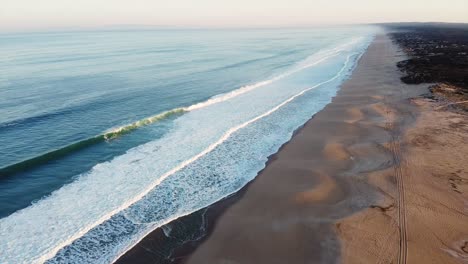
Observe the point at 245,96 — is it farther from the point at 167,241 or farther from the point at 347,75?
the point at 167,241

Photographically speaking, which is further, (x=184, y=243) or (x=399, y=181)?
(x=399, y=181)

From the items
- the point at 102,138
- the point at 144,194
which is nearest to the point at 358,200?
the point at 144,194

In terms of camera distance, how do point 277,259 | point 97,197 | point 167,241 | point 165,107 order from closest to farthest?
point 277,259
point 167,241
point 97,197
point 165,107

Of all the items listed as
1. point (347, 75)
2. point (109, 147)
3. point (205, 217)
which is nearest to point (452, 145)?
point (205, 217)

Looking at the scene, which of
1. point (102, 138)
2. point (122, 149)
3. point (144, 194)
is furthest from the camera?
point (102, 138)

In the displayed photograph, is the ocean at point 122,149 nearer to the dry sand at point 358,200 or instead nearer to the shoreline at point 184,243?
the shoreline at point 184,243

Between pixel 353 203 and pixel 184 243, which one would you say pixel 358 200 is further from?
pixel 184 243

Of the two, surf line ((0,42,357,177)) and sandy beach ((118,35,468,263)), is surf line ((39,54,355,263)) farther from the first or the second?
surf line ((0,42,357,177))
